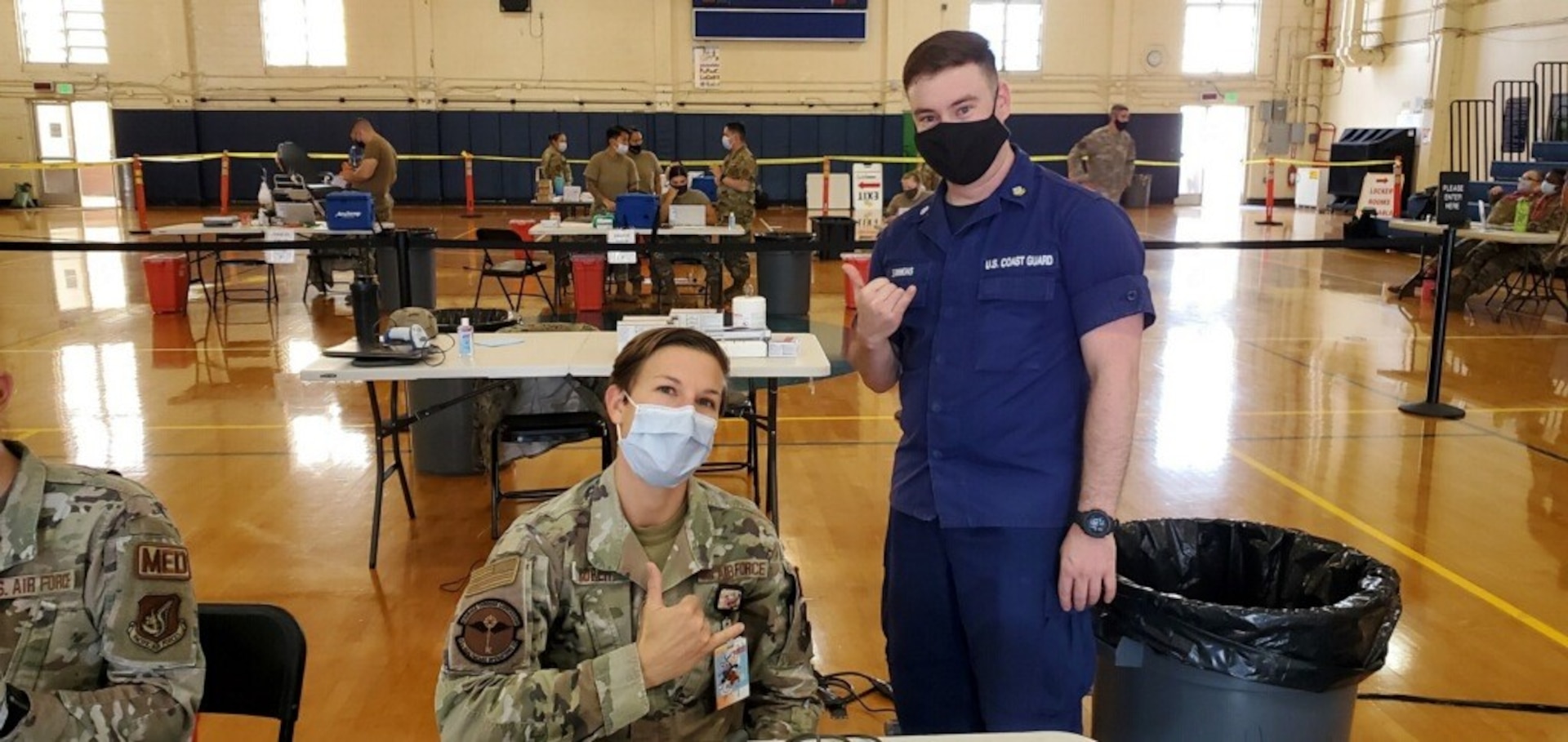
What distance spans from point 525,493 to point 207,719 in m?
1.68

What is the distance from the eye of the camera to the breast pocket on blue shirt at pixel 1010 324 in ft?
6.75

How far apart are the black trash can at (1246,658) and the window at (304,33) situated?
2166 cm

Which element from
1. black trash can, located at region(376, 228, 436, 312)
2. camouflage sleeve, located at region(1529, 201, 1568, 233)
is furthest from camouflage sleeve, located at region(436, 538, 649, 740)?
camouflage sleeve, located at region(1529, 201, 1568, 233)

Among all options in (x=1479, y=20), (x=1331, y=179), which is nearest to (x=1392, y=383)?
(x=1479, y=20)

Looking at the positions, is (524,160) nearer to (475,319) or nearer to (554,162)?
(554,162)

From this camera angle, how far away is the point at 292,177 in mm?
12078

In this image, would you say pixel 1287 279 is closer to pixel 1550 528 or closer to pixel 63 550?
pixel 1550 528

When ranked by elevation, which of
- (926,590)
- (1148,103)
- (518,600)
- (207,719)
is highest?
(1148,103)

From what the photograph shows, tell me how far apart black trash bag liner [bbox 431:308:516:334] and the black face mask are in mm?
3419

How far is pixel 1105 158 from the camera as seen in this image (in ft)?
39.8

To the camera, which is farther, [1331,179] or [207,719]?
[1331,179]

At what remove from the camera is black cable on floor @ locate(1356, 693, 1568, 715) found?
3219 millimetres

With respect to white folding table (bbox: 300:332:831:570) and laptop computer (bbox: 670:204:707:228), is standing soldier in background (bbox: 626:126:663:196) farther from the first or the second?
white folding table (bbox: 300:332:831:570)

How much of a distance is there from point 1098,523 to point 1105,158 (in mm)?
10804
